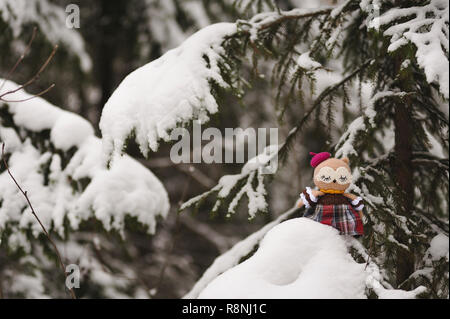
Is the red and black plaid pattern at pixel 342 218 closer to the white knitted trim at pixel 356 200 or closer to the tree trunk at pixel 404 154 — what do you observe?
the white knitted trim at pixel 356 200

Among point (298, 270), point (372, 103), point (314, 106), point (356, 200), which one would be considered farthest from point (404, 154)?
point (298, 270)

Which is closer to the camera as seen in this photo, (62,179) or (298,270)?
(298,270)

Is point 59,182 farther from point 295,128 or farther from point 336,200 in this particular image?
point 336,200

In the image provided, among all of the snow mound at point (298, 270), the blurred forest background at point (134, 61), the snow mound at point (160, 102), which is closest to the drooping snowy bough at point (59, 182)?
the blurred forest background at point (134, 61)

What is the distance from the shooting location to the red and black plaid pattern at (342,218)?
1.80m

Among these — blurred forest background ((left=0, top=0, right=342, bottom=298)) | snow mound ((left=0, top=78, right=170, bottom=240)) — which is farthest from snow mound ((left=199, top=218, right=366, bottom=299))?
blurred forest background ((left=0, top=0, right=342, bottom=298))

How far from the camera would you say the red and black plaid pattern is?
5.90 ft

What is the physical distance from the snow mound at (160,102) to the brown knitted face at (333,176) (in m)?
0.59

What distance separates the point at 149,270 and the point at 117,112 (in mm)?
5673

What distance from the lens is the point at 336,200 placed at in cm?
186

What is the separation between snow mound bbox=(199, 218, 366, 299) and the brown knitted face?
0.60 ft

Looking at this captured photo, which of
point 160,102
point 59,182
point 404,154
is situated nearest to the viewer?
point 160,102

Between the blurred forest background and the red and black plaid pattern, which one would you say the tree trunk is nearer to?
the red and black plaid pattern

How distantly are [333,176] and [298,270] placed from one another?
448 millimetres
